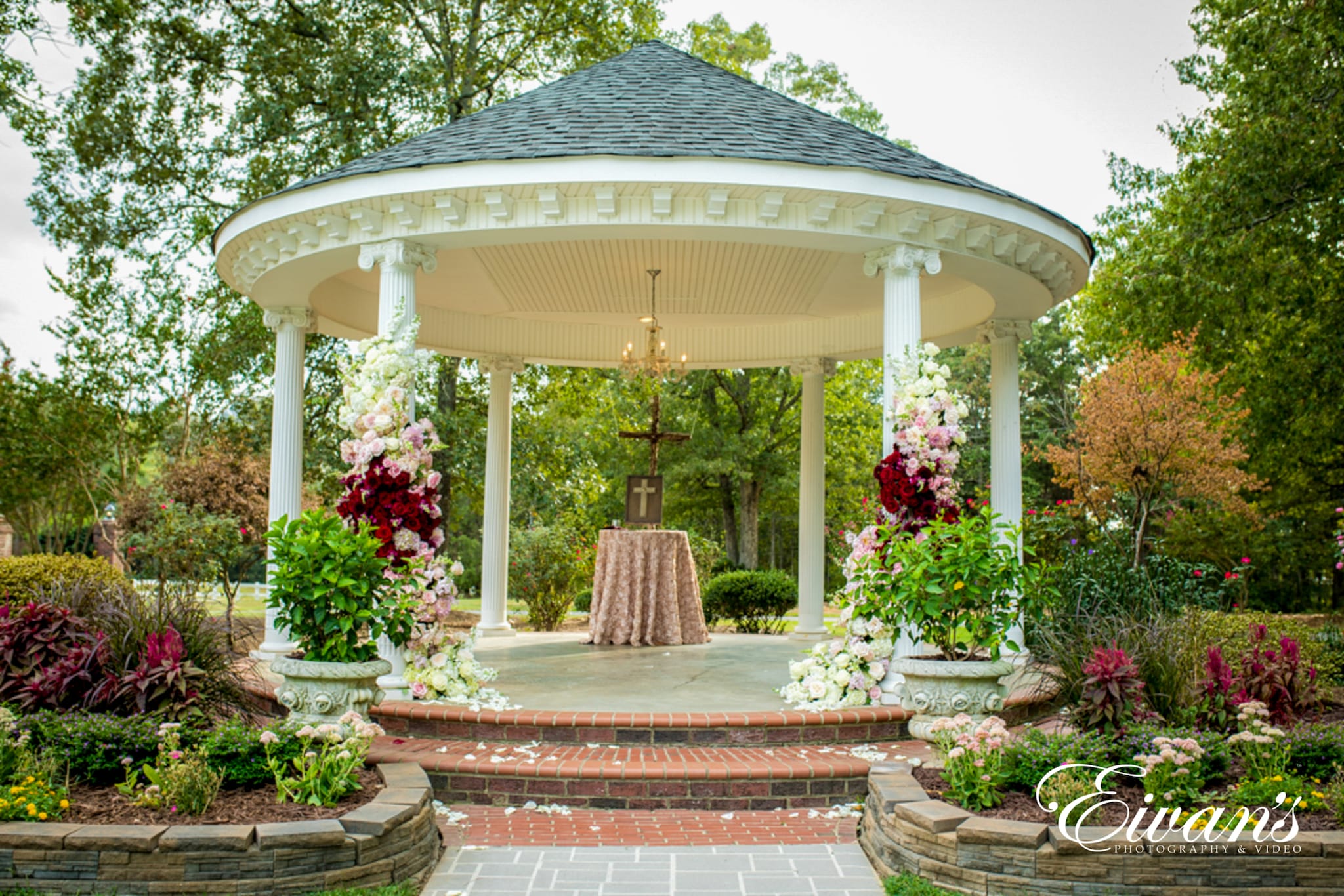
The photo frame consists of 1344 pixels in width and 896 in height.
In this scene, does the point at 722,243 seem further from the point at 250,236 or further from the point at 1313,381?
the point at 1313,381

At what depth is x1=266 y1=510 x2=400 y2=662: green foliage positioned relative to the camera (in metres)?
5.45

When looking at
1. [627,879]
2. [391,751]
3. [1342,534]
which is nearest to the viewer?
[627,879]

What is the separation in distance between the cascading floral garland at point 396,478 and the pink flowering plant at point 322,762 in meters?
1.63

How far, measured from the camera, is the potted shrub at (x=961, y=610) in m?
5.70

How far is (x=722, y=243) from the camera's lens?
8773 millimetres

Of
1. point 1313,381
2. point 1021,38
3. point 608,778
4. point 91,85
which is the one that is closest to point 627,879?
point 608,778

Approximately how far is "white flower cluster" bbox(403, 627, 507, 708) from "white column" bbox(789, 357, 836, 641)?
5570 millimetres

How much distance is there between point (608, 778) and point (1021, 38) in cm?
1301

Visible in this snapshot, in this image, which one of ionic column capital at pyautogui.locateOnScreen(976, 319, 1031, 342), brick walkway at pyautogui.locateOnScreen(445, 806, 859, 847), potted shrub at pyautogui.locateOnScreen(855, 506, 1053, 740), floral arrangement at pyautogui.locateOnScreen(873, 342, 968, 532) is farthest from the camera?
ionic column capital at pyautogui.locateOnScreen(976, 319, 1031, 342)

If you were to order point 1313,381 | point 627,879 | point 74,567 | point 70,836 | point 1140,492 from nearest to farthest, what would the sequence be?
point 70,836 → point 627,879 → point 74,567 → point 1140,492 → point 1313,381

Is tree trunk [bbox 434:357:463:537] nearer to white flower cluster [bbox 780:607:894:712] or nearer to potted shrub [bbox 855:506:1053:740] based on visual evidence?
→ white flower cluster [bbox 780:607:894:712]

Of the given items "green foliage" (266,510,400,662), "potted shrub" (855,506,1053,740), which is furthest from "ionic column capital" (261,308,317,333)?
"potted shrub" (855,506,1053,740)

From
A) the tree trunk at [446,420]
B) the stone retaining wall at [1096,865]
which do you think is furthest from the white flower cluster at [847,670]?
the tree trunk at [446,420]

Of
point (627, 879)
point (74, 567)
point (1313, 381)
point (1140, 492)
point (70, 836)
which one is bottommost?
point (627, 879)
